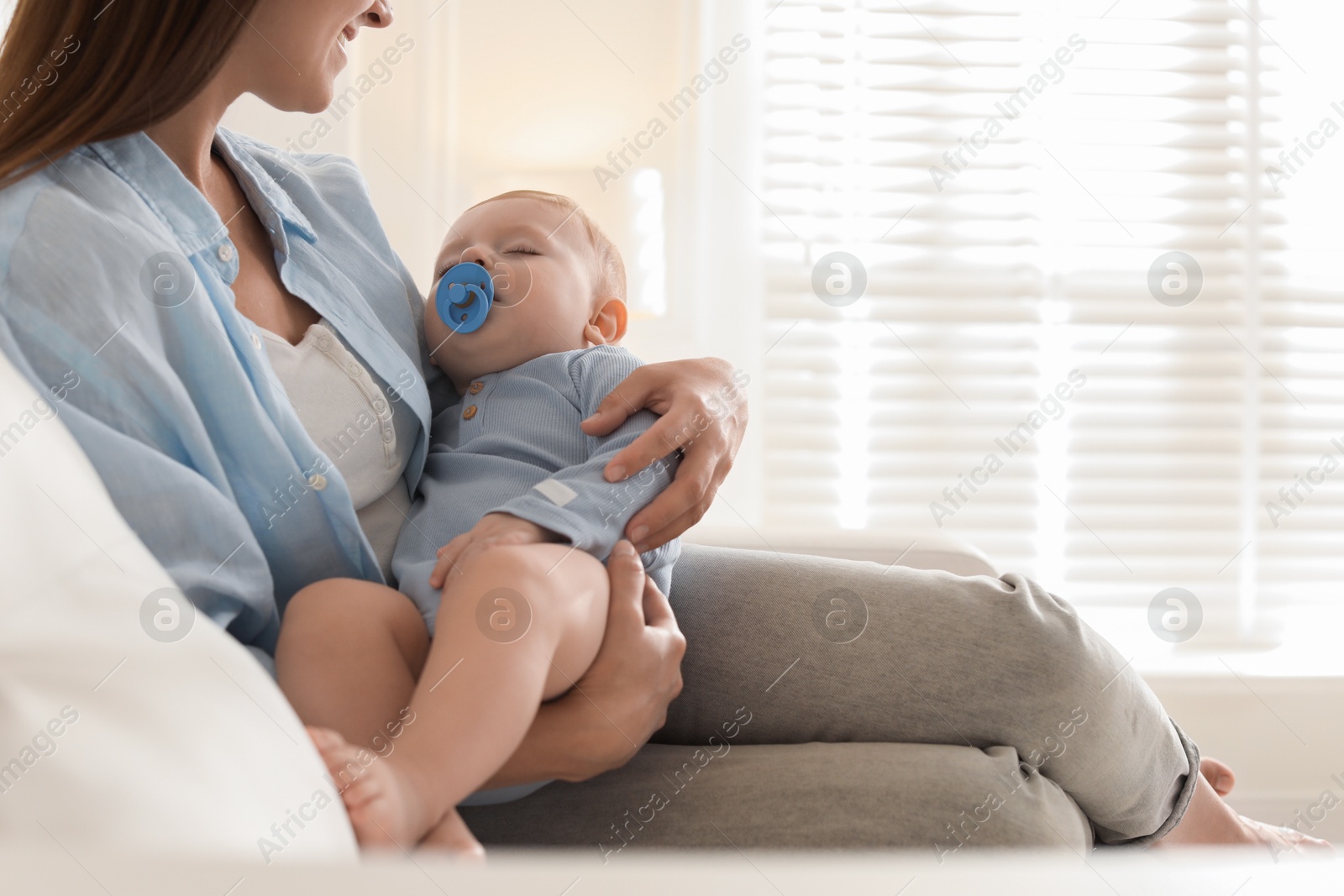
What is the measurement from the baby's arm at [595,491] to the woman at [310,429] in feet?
0.06

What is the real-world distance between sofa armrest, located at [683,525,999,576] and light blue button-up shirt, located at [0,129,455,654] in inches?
21.0

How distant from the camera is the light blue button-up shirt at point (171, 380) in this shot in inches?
25.5

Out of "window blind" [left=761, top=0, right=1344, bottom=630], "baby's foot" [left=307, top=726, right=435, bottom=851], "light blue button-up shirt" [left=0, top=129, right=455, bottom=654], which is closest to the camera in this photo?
"baby's foot" [left=307, top=726, right=435, bottom=851]

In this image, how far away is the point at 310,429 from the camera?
83cm

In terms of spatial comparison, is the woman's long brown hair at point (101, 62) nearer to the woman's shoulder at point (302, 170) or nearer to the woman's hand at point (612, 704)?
the woman's shoulder at point (302, 170)

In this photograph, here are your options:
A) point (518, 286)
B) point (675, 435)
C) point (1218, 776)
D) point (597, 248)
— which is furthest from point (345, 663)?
point (1218, 776)

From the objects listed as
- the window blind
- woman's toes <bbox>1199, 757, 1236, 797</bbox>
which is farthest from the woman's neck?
the window blind

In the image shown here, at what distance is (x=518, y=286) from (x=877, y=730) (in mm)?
540

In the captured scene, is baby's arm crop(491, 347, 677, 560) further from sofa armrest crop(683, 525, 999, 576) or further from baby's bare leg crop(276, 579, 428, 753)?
sofa armrest crop(683, 525, 999, 576)

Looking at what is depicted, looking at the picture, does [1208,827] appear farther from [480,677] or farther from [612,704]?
[480,677]

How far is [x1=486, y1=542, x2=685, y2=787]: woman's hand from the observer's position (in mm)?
730

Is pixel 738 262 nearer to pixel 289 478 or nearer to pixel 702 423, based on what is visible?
pixel 702 423

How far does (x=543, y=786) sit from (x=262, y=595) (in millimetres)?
275

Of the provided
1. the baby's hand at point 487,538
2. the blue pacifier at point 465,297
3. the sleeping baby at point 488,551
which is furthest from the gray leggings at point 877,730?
the blue pacifier at point 465,297
